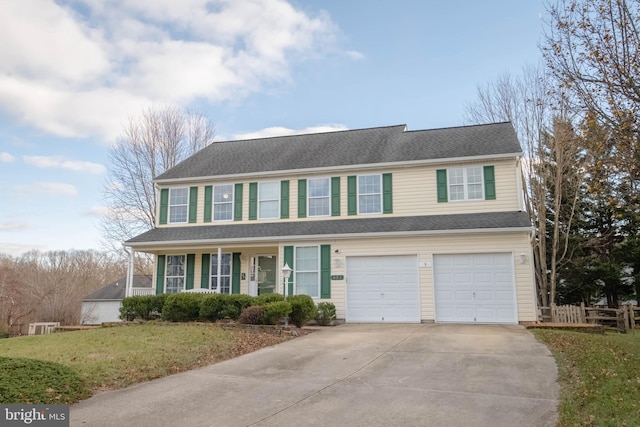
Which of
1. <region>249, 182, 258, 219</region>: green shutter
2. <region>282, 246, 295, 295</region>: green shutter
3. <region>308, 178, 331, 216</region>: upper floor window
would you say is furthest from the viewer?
<region>249, 182, 258, 219</region>: green shutter

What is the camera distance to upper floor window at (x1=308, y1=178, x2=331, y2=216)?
17906 millimetres

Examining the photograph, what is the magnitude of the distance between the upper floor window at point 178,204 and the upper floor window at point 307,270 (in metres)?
5.89

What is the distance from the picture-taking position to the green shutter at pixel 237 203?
18781mm

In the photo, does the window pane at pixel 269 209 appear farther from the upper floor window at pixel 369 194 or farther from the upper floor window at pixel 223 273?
the upper floor window at pixel 369 194

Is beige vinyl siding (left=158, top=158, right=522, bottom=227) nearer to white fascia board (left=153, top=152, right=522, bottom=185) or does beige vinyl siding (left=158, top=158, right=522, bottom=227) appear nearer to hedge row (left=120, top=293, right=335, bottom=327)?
white fascia board (left=153, top=152, right=522, bottom=185)

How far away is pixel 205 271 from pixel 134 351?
8.96 m

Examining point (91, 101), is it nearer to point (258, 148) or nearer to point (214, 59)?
point (214, 59)

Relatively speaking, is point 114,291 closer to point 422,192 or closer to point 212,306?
point 212,306

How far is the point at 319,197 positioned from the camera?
18.1m

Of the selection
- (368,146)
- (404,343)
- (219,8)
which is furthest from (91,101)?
(404,343)

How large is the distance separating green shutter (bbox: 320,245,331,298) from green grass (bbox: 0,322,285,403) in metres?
4.42

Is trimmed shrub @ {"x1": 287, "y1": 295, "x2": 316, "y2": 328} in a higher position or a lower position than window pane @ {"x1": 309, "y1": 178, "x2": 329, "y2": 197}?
lower

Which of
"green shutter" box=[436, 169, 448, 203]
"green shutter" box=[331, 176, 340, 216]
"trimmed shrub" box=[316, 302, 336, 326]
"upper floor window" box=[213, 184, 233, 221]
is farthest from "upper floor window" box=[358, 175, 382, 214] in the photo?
"upper floor window" box=[213, 184, 233, 221]

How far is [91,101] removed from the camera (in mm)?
16625
